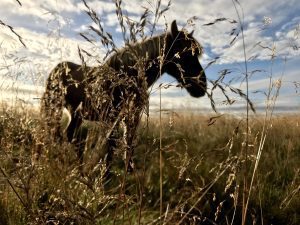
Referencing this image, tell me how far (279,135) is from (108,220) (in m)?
5.30

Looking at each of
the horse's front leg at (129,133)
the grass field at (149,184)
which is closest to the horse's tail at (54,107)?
the grass field at (149,184)

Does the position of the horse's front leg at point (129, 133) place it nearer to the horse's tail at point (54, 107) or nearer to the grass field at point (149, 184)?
the grass field at point (149, 184)

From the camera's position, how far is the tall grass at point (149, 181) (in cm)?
168

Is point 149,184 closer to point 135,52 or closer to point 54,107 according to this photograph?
point 54,107

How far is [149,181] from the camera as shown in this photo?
14.3ft

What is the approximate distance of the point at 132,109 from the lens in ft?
5.29

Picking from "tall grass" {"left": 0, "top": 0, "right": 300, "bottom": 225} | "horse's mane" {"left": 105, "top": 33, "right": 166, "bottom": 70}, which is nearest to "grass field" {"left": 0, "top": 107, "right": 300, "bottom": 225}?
"tall grass" {"left": 0, "top": 0, "right": 300, "bottom": 225}

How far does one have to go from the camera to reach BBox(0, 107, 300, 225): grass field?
1670mm

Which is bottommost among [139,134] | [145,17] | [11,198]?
[11,198]

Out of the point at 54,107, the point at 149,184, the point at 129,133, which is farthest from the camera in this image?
the point at 149,184

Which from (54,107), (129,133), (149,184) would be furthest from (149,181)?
(129,133)

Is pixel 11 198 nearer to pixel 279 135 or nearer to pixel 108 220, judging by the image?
pixel 108 220

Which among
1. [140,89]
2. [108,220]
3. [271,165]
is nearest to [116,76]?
[140,89]

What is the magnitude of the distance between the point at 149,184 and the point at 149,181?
0.04m
